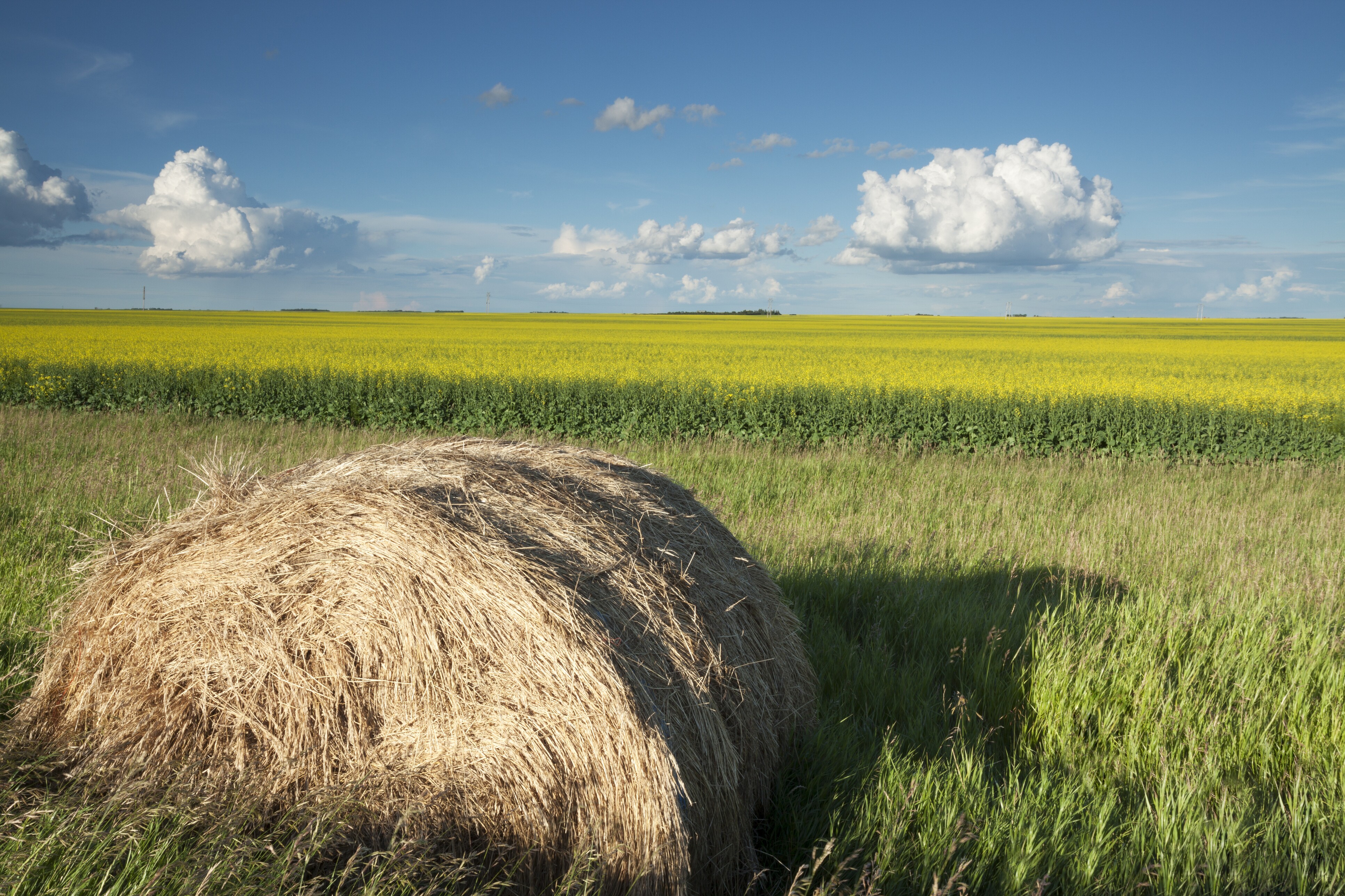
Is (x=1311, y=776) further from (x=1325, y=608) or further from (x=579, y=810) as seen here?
(x=579, y=810)

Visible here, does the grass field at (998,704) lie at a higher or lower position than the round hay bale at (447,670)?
lower

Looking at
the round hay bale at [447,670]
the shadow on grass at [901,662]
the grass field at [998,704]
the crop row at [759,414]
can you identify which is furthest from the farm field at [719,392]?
the round hay bale at [447,670]

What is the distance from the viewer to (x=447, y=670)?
2672 millimetres

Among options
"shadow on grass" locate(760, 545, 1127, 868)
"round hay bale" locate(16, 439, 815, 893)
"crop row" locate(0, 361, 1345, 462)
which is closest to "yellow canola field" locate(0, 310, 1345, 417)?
"crop row" locate(0, 361, 1345, 462)

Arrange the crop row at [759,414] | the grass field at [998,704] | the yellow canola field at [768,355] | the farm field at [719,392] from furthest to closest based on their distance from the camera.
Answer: the yellow canola field at [768,355] → the farm field at [719,392] → the crop row at [759,414] → the grass field at [998,704]

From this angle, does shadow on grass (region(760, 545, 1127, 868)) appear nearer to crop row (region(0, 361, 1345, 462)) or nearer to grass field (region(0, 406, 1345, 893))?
grass field (region(0, 406, 1345, 893))

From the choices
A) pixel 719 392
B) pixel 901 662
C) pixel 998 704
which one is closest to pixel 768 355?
pixel 719 392

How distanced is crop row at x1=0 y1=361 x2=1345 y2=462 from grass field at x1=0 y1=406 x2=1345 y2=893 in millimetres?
5384

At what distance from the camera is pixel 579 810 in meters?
2.54

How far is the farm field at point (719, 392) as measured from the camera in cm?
1484

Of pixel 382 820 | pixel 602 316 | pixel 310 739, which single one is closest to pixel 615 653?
pixel 382 820

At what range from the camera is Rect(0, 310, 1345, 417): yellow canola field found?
706 inches

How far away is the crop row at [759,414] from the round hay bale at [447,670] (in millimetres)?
Result: 11448

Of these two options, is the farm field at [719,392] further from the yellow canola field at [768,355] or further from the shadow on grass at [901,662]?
the shadow on grass at [901,662]
